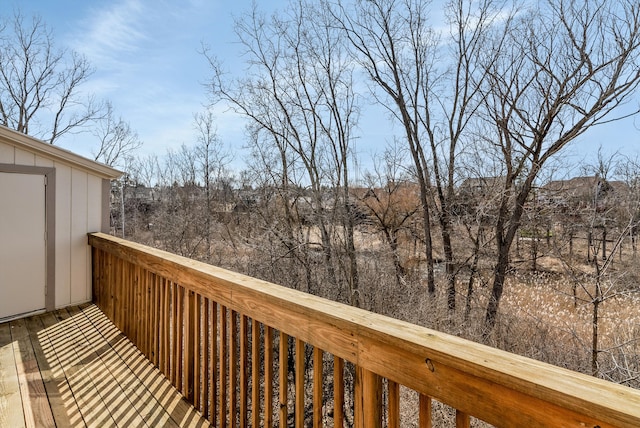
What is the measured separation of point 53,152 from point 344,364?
3800 mm

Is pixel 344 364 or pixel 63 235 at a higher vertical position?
pixel 63 235

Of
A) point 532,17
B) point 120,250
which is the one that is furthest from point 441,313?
point 532,17

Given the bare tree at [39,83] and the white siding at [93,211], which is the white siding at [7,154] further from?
the bare tree at [39,83]

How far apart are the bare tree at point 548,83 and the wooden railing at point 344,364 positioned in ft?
21.9

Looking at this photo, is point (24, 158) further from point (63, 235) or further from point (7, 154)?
point (63, 235)

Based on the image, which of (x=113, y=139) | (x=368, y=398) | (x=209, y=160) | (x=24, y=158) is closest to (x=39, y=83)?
(x=113, y=139)

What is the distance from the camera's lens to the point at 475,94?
837 cm

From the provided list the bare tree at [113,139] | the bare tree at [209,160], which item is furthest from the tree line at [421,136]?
the bare tree at [113,139]

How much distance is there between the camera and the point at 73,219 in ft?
12.7

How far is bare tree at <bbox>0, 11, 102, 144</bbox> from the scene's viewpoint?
38.9ft

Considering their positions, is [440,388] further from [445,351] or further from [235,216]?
[235,216]

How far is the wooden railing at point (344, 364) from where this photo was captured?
696 millimetres

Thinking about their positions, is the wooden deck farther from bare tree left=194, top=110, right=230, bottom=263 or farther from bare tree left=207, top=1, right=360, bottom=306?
bare tree left=194, top=110, right=230, bottom=263

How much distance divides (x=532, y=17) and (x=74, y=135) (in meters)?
14.9
